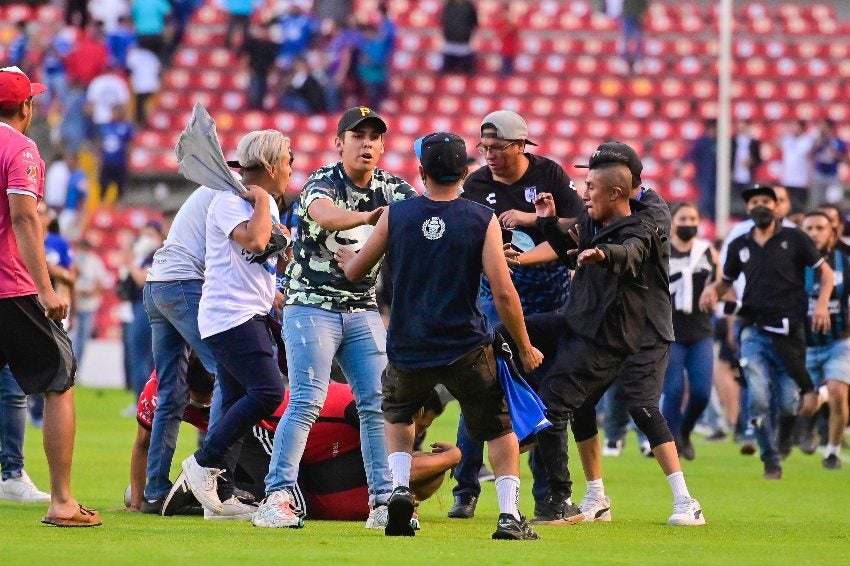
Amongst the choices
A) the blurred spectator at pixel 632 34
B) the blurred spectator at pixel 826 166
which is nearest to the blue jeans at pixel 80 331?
the blurred spectator at pixel 826 166

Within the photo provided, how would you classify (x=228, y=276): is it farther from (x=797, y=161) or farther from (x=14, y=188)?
(x=797, y=161)

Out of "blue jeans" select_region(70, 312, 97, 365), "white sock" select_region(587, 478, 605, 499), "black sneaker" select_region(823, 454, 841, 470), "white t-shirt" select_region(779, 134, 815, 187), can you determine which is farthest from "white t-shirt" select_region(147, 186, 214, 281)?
"white t-shirt" select_region(779, 134, 815, 187)

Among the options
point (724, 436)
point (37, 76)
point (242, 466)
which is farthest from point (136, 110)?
point (242, 466)

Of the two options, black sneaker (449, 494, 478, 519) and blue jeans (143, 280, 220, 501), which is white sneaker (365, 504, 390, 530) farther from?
blue jeans (143, 280, 220, 501)

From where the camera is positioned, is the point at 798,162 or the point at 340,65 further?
the point at 340,65

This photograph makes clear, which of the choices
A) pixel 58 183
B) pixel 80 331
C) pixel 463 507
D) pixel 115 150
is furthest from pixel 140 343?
pixel 115 150

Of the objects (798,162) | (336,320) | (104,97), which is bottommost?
(336,320)

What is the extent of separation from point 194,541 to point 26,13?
1042 inches

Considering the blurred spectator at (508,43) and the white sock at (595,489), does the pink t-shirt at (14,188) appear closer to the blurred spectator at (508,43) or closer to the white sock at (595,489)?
the white sock at (595,489)

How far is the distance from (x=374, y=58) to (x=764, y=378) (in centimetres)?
1699

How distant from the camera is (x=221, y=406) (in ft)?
28.4

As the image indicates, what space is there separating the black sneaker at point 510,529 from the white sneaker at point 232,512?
1609mm

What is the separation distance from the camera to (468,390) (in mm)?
7574

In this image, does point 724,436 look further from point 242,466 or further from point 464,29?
point 464,29
